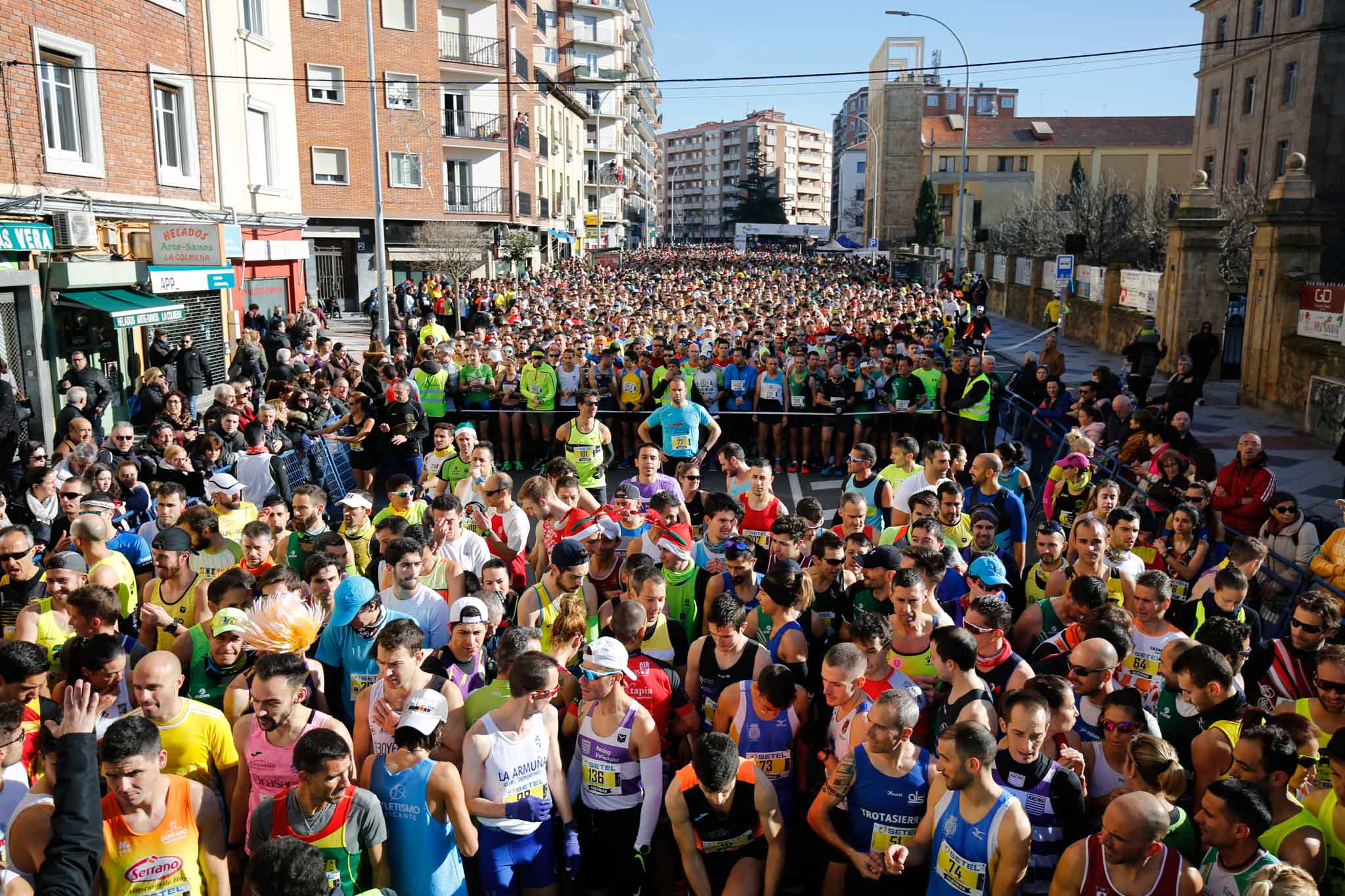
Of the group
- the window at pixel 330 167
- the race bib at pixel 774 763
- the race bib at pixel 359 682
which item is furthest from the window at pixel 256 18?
the race bib at pixel 774 763

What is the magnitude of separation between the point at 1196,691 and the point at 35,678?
17.6 feet

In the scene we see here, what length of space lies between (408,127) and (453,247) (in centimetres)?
776

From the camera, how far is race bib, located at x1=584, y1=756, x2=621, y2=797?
455 cm

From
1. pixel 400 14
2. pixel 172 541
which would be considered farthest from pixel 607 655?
pixel 400 14

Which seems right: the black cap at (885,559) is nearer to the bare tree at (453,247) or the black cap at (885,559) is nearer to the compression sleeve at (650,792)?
the compression sleeve at (650,792)

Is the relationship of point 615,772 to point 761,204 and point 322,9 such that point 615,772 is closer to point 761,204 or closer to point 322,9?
point 322,9

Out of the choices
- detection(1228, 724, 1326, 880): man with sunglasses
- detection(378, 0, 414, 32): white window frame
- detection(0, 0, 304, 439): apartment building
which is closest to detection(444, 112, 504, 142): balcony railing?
detection(378, 0, 414, 32): white window frame

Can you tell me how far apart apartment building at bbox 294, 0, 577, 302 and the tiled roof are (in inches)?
2065

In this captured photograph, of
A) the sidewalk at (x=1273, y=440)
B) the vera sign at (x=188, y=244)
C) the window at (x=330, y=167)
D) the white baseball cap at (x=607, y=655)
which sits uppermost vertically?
the window at (x=330, y=167)

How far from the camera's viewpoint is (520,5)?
4331 centimetres

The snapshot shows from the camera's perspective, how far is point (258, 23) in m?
21.7

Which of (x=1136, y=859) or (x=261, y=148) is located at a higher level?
(x=261, y=148)

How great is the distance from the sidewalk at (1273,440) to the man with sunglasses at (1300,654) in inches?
311

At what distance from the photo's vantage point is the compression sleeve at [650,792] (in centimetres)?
447
